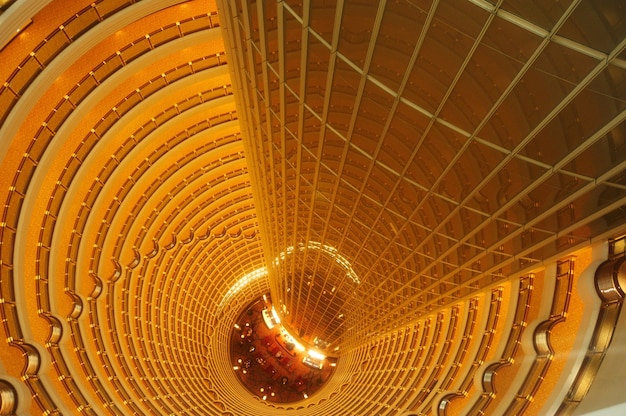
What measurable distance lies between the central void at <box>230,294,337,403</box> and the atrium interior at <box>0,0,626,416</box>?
5656 mm

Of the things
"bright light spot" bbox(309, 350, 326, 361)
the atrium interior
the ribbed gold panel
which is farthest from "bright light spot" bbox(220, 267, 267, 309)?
the ribbed gold panel

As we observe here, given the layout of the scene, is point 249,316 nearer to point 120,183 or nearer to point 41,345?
point 120,183

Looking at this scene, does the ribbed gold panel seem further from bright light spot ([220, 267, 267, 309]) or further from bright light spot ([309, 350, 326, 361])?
bright light spot ([220, 267, 267, 309])

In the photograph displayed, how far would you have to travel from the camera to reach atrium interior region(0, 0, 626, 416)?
682 cm

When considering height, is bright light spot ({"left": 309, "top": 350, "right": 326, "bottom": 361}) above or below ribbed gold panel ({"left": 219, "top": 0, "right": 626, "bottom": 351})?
above

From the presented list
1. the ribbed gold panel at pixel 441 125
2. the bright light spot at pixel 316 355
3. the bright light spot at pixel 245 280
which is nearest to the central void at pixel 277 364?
the bright light spot at pixel 316 355

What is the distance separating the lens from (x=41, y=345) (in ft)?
45.4

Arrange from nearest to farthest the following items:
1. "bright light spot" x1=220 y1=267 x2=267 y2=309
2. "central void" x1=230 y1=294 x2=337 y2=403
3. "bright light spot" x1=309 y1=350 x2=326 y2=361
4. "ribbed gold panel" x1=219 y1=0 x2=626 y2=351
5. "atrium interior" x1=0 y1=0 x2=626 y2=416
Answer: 1. "ribbed gold panel" x1=219 y1=0 x2=626 y2=351
2. "atrium interior" x1=0 y1=0 x2=626 y2=416
3. "central void" x1=230 y1=294 x2=337 y2=403
4. "bright light spot" x1=309 y1=350 x2=326 y2=361
5. "bright light spot" x1=220 y1=267 x2=267 y2=309

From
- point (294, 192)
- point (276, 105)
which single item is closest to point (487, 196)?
point (276, 105)

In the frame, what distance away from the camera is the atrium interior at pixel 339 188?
22.4 feet

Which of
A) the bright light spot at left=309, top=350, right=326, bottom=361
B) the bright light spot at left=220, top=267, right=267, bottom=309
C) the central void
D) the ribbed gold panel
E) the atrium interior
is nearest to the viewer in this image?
the ribbed gold panel

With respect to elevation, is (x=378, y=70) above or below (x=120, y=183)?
below

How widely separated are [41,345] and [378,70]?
13.3 m

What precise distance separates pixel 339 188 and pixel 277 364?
23.0 m
